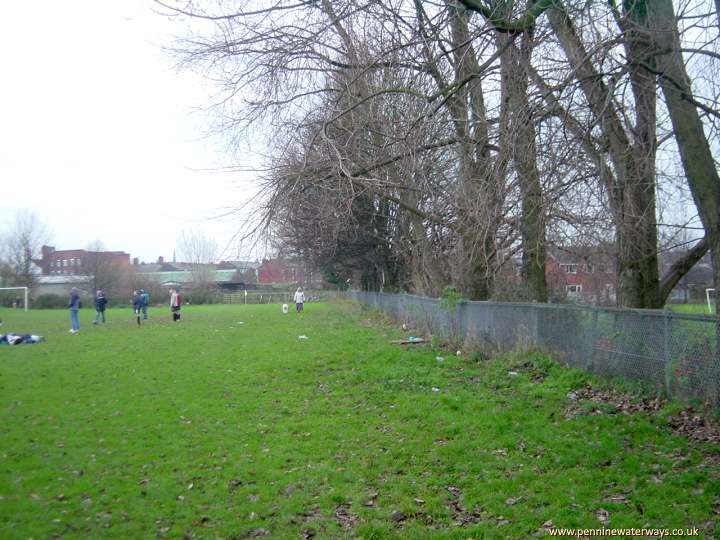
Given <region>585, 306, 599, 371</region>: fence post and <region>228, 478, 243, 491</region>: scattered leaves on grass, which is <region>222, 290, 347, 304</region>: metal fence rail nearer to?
<region>585, 306, 599, 371</region>: fence post

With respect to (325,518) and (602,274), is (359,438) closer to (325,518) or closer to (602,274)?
(325,518)

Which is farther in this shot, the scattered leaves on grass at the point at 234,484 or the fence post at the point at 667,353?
the fence post at the point at 667,353

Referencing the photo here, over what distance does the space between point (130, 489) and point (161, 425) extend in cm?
253

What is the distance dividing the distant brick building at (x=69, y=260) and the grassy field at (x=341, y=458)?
5953cm

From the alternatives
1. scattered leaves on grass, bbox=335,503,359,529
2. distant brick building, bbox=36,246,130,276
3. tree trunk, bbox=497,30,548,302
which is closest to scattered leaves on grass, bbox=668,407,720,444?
tree trunk, bbox=497,30,548,302

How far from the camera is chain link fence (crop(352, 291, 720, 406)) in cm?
784

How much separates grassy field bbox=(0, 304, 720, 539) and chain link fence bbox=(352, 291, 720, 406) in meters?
0.51

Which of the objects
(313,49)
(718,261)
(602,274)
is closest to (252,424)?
(313,49)

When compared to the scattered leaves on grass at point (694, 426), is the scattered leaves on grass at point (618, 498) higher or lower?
lower

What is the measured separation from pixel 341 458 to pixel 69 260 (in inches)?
3267

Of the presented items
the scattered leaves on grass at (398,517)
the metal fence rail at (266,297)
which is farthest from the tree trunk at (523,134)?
the metal fence rail at (266,297)

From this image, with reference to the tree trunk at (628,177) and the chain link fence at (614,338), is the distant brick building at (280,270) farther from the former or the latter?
the tree trunk at (628,177)

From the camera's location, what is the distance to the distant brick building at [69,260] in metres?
67.9

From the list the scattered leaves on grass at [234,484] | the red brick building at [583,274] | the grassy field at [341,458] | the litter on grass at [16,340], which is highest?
the red brick building at [583,274]
